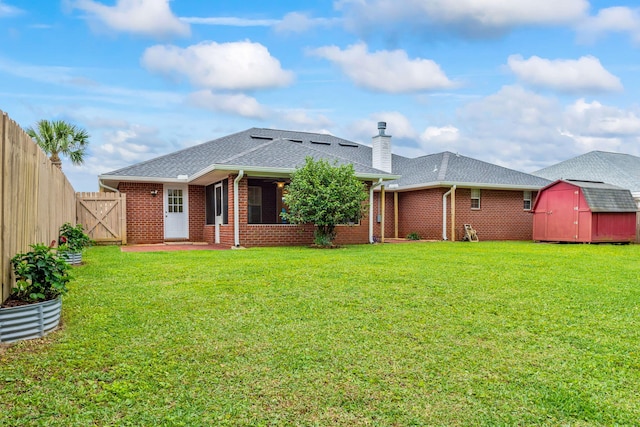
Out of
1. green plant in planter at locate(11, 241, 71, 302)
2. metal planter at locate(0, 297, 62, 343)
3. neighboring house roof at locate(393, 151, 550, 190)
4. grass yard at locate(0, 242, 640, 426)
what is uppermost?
neighboring house roof at locate(393, 151, 550, 190)

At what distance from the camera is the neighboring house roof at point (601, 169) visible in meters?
23.0

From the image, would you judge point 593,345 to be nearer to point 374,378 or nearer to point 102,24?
point 374,378

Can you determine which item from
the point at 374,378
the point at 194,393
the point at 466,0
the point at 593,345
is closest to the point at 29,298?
the point at 194,393

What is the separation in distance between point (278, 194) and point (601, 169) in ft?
60.2

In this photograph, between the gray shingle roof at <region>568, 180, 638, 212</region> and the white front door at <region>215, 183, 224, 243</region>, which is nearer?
the white front door at <region>215, 183, 224, 243</region>

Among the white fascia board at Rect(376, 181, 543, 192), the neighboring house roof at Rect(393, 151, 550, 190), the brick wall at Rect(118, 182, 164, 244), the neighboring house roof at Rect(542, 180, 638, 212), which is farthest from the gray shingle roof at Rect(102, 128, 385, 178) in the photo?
the neighboring house roof at Rect(542, 180, 638, 212)

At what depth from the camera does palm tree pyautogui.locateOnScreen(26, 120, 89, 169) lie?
21.0 metres

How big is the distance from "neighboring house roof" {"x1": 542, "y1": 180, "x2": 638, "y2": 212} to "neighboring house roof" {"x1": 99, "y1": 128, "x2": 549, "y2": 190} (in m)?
2.85

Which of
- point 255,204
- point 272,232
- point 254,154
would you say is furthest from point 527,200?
point 254,154

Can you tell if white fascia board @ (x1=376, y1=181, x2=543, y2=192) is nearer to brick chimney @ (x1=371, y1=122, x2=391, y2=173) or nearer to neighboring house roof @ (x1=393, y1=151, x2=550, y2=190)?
neighboring house roof @ (x1=393, y1=151, x2=550, y2=190)

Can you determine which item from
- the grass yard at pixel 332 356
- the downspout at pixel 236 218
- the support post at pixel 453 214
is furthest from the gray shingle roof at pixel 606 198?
the downspout at pixel 236 218

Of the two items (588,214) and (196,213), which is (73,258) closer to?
(196,213)

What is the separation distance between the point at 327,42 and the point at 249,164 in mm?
4233

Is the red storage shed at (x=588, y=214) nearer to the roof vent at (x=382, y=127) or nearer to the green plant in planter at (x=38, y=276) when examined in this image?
the roof vent at (x=382, y=127)
